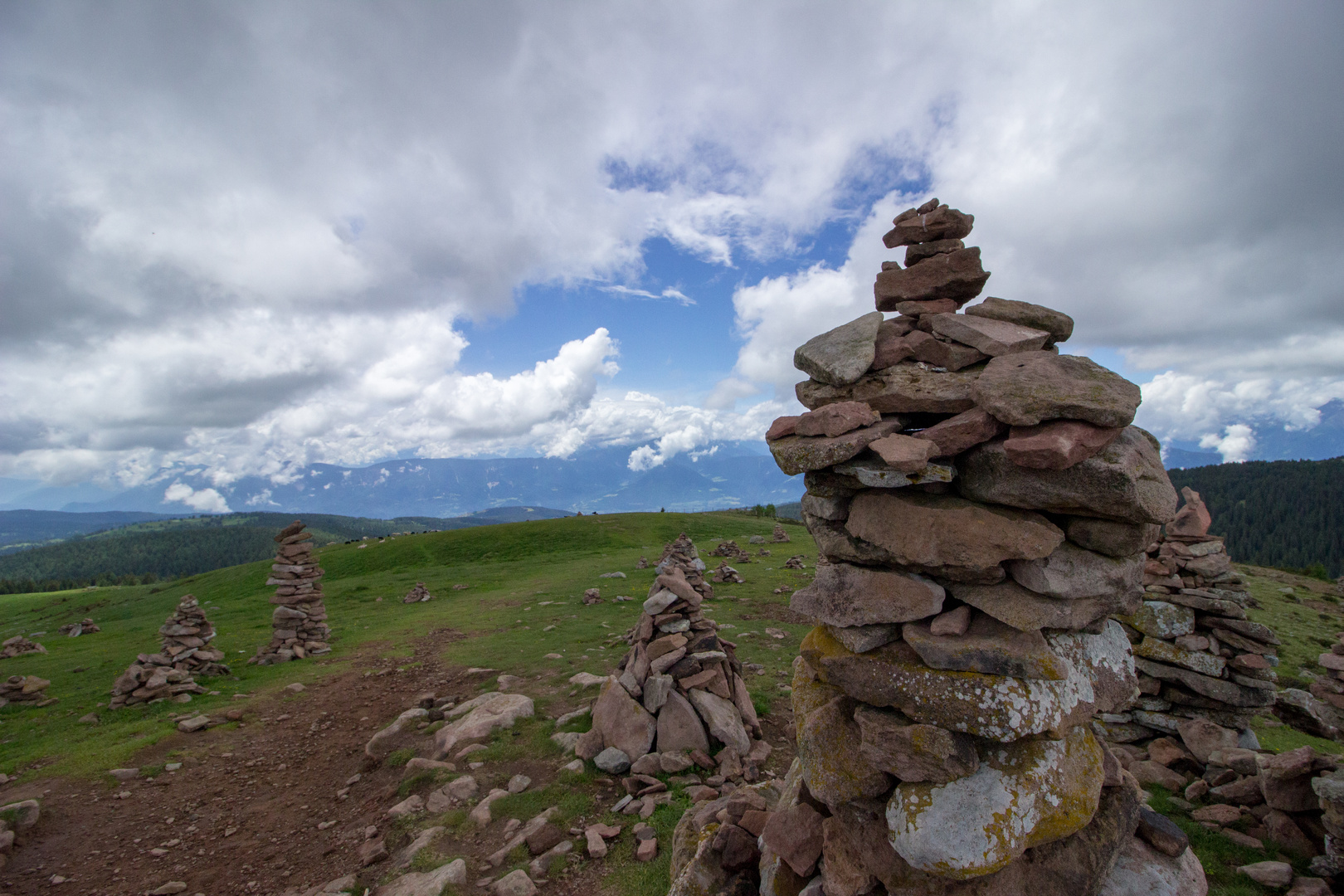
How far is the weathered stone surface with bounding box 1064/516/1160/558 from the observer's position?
5332 mm

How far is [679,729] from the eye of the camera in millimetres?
Result: 11922

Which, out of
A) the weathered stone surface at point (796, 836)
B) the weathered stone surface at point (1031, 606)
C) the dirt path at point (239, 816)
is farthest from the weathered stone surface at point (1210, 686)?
the weathered stone surface at point (796, 836)

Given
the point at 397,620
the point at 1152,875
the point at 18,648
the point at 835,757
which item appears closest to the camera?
the point at 1152,875

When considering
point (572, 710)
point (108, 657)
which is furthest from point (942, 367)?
point (108, 657)

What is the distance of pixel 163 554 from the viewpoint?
18875cm

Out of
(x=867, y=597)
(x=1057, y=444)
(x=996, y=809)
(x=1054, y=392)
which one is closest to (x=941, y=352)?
(x=1054, y=392)

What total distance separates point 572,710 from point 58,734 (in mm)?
14999

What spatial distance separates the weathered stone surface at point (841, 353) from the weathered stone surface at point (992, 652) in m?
2.98

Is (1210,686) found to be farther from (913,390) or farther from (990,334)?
(913,390)

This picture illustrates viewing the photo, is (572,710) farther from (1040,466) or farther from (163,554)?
(163,554)

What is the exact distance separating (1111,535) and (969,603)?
58.9 inches

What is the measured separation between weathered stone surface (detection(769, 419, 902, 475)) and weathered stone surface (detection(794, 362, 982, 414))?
26 centimetres

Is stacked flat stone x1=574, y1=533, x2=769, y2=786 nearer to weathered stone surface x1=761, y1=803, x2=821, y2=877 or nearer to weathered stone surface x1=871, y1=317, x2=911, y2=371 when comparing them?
weathered stone surface x1=761, y1=803, x2=821, y2=877

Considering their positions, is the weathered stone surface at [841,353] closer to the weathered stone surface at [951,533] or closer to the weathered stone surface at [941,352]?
the weathered stone surface at [941,352]
